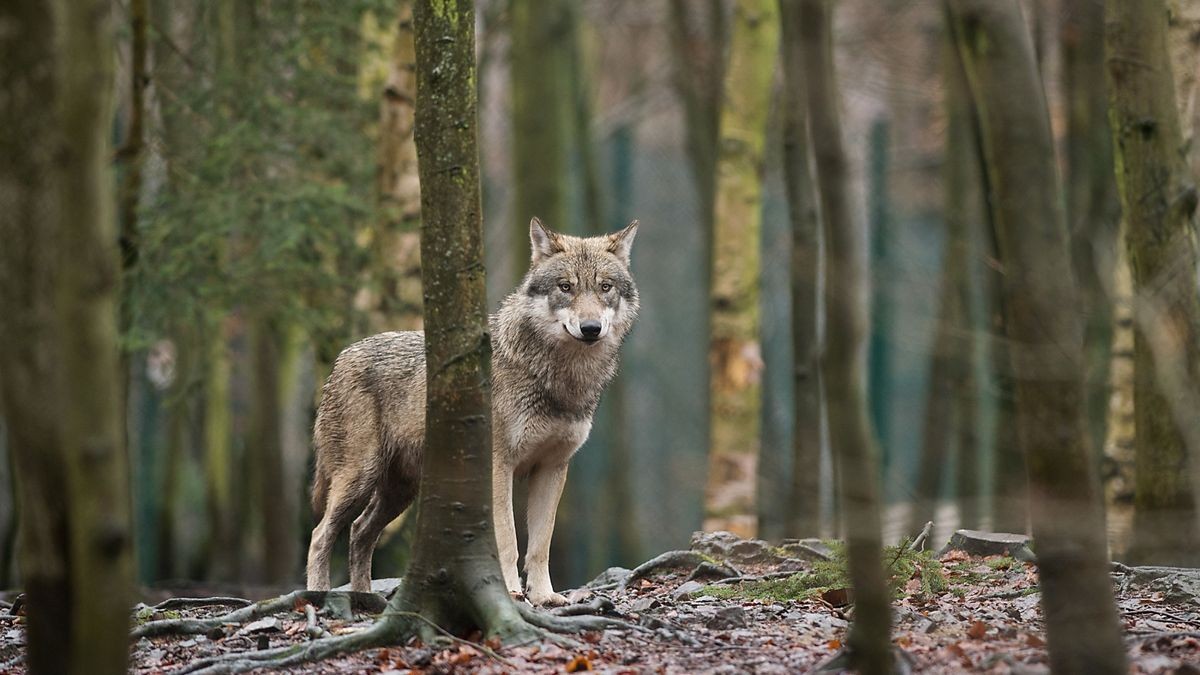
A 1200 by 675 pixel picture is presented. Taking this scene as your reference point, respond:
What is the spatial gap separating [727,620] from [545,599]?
4.95 feet

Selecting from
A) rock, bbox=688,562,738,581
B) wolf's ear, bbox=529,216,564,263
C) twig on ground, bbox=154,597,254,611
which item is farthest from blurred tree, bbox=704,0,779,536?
twig on ground, bbox=154,597,254,611

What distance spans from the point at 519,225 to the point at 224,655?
7.56m

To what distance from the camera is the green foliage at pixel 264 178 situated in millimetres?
11172

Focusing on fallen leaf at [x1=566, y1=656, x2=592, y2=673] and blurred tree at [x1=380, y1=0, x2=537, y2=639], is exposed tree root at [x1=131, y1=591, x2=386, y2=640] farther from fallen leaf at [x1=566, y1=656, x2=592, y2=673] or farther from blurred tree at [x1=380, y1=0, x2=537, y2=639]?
fallen leaf at [x1=566, y1=656, x2=592, y2=673]

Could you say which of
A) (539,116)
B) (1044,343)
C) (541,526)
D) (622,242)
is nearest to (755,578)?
(541,526)

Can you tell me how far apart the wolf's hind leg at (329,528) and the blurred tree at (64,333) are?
3.31 metres

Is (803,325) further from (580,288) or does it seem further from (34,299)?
(34,299)

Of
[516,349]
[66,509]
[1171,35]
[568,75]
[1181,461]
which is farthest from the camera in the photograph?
[568,75]

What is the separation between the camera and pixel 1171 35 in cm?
841

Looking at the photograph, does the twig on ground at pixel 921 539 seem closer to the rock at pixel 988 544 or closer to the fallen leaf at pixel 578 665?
the rock at pixel 988 544

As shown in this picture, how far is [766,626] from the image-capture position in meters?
5.74

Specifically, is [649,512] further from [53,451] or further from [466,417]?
[53,451]

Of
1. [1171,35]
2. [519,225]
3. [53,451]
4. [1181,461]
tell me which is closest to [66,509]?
[53,451]

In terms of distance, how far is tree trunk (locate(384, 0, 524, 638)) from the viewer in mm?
5324
